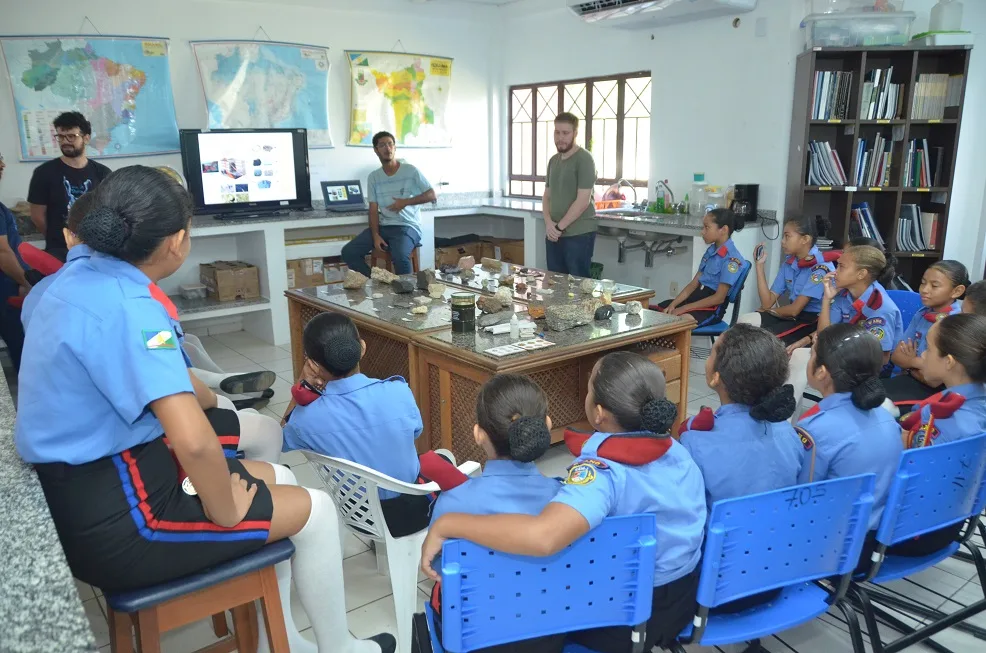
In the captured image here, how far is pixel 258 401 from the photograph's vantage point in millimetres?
3920

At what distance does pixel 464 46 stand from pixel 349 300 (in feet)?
13.5

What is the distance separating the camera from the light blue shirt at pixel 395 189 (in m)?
5.52

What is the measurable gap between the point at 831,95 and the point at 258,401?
3984 millimetres

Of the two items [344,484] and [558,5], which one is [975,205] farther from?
[344,484]

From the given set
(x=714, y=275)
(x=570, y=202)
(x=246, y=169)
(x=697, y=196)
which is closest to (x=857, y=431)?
(x=714, y=275)

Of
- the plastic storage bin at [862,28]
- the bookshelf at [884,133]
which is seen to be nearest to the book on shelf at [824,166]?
the bookshelf at [884,133]

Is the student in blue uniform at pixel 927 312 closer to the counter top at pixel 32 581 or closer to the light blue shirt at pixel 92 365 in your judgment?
the light blue shirt at pixel 92 365

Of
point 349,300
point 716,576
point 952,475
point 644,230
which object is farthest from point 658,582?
point 644,230

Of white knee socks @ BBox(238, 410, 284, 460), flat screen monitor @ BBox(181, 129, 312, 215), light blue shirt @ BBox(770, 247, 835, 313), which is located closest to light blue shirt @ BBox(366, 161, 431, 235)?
flat screen monitor @ BBox(181, 129, 312, 215)

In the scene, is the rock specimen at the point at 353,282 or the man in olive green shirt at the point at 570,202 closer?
the rock specimen at the point at 353,282

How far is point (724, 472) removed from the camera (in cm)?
165

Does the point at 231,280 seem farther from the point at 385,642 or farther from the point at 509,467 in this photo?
the point at 509,467

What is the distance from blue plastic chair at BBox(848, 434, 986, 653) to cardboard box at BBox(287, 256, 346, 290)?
4.46 m

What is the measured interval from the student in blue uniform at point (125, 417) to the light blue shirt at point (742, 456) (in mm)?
984
